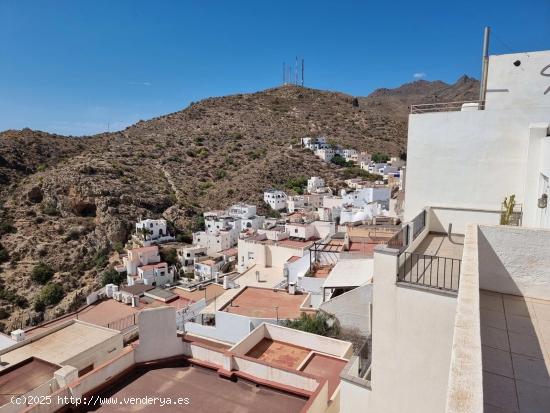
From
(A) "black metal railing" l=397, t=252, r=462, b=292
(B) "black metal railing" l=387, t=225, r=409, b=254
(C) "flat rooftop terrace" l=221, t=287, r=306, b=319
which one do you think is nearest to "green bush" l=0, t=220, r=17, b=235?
(C) "flat rooftop terrace" l=221, t=287, r=306, b=319

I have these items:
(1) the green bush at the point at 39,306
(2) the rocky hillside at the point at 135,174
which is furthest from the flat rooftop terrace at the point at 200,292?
(1) the green bush at the point at 39,306

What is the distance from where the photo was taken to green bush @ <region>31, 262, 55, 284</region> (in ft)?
95.0

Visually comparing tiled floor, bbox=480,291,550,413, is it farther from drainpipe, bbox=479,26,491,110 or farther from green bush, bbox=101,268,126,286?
green bush, bbox=101,268,126,286

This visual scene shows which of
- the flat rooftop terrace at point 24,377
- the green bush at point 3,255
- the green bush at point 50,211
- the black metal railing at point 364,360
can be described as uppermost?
the black metal railing at point 364,360

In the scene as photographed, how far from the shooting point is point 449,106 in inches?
294

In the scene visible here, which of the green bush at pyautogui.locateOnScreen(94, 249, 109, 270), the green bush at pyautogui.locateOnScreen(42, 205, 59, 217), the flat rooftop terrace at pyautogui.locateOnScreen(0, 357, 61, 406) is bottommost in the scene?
the green bush at pyautogui.locateOnScreen(94, 249, 109, 270)

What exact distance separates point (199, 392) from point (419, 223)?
4.41m

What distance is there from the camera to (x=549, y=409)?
2295mm

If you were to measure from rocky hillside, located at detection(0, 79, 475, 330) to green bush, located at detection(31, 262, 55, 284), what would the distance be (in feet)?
0.64

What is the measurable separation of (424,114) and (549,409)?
19.0 ft

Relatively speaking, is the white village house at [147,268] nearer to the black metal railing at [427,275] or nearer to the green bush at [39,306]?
the green bush at [39,306]

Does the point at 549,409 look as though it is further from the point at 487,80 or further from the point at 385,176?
the point at 385,176

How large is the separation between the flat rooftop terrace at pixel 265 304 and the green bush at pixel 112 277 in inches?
723

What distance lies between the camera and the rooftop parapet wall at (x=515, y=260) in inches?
158
